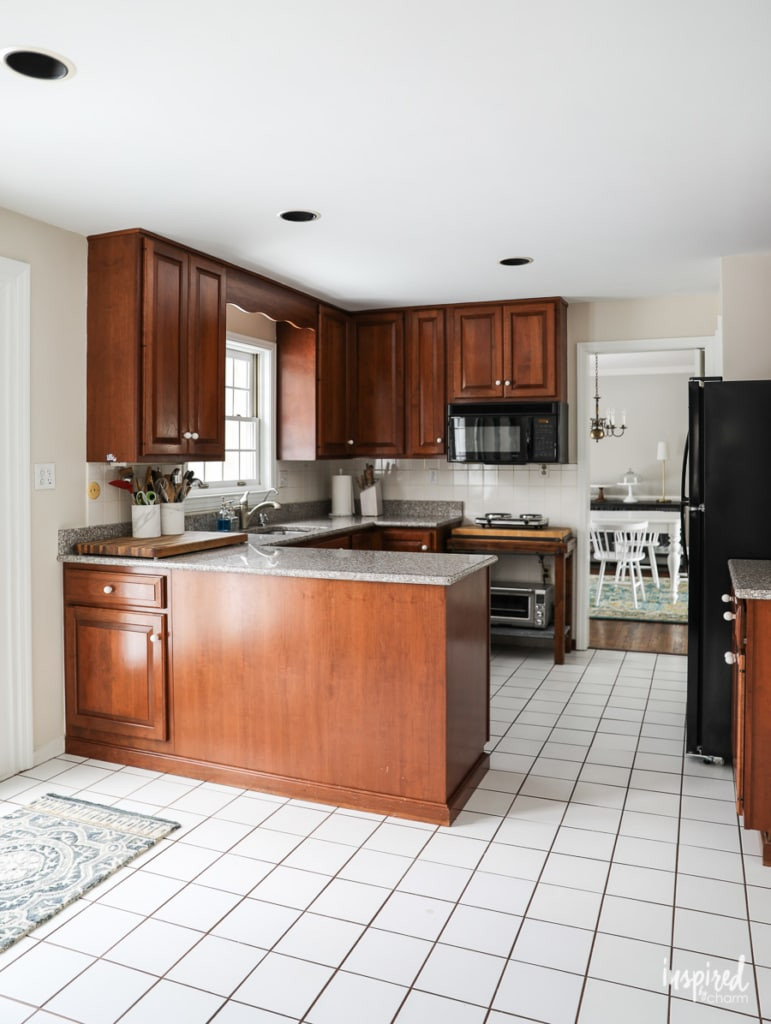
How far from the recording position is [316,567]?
3041 mm

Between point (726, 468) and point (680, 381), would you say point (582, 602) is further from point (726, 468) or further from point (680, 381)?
point (680, 381)

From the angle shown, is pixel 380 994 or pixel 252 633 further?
pixel 252 633

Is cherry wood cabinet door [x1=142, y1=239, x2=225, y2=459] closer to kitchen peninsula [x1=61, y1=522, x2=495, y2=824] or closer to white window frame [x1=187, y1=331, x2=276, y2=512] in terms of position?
kitchen peninsula [x1=61, y1=522, x2=495, y2=824]

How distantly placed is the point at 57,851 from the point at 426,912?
1245 millimetres

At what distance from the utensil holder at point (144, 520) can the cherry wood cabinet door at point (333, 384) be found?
157 cm

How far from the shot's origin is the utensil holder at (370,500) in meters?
5.62

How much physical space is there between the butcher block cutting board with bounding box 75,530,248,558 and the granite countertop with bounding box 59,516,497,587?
27 millimetres

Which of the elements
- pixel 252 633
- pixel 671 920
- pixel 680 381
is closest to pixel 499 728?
pixel 252 633

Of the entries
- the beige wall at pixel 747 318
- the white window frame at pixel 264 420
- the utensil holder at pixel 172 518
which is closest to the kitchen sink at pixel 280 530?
the white window frame at pixel 264 420

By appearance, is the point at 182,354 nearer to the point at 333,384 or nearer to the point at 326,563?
the point at 326,563

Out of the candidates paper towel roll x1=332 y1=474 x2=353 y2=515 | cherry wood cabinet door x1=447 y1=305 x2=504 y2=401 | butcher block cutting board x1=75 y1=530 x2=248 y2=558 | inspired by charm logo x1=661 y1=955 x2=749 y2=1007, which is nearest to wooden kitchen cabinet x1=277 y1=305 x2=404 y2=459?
paper towel roll x1=332 y1=474 x2=353 y2=515

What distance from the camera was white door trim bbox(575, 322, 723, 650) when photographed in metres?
5.11

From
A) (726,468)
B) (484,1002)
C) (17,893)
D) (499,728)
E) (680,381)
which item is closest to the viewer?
(484,1002)

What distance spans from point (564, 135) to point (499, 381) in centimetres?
267
